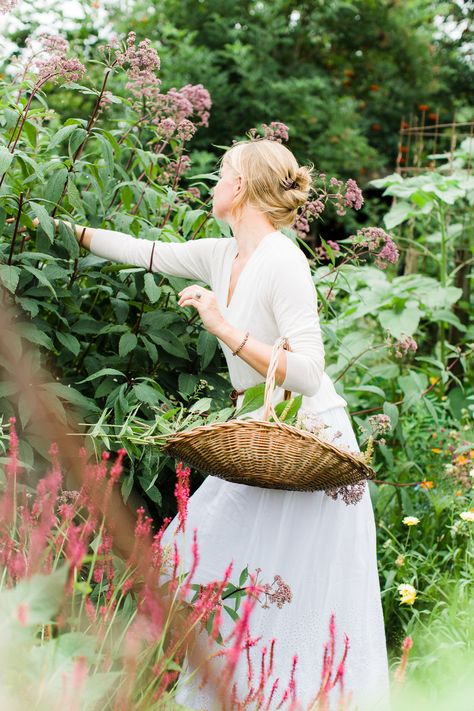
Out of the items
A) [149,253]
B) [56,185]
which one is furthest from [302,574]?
[56,185]

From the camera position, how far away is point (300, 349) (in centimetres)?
205

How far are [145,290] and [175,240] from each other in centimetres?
27

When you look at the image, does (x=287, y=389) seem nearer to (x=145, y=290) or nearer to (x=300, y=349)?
(x=300, y=349)

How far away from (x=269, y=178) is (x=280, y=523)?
2.84 ft

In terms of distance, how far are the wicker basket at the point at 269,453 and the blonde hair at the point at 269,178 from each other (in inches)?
17.3

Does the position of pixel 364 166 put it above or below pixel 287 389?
above

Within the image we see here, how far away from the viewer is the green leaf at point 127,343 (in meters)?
2.39

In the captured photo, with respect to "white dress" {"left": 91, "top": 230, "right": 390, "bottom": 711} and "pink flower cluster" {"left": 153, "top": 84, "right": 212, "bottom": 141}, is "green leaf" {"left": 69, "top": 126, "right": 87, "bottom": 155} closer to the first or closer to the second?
"pink flower cluster" {"left": 153, "top": 84, "right": 212, "bottom": 141}

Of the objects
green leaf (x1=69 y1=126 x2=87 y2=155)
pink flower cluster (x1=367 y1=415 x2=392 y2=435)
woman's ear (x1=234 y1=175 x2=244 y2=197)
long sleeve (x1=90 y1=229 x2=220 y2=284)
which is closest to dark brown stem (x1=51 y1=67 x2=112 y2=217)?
green leaf (x1=69 y1=126 x2=87 y2=155)

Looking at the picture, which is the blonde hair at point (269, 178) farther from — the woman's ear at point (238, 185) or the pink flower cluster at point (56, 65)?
the pink flower cluster at point (56, 65)

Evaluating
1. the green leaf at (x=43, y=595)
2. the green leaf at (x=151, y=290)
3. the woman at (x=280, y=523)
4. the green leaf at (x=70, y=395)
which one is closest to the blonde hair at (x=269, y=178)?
the woman at (x=280, y=523)

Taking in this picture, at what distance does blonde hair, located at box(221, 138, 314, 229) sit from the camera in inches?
88.0

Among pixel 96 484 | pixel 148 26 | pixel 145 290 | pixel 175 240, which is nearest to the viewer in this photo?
pixel 96 484

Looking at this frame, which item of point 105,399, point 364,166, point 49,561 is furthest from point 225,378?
point 364,166
